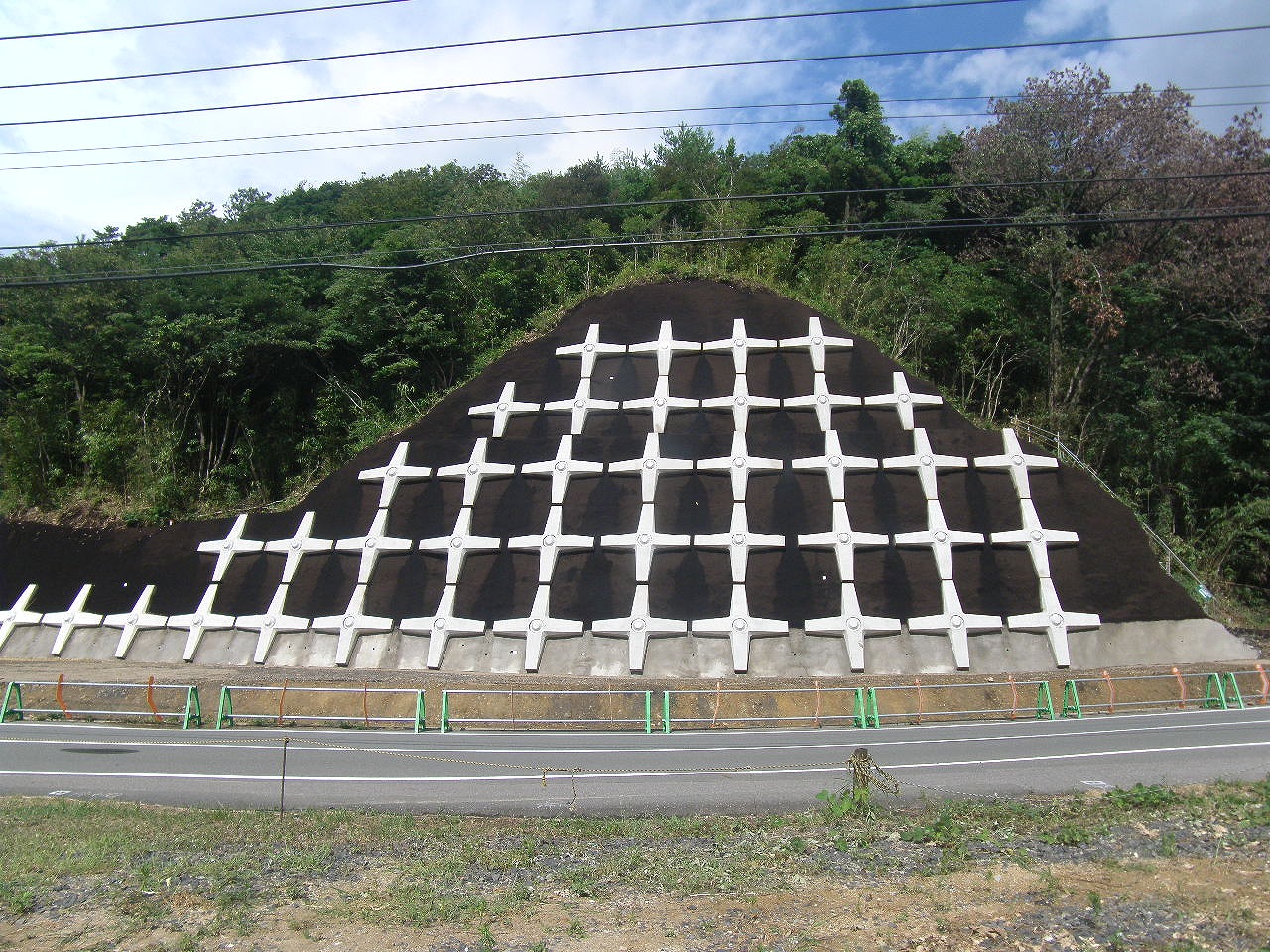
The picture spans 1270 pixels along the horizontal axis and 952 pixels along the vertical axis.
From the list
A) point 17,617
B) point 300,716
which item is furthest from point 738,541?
point 17,617

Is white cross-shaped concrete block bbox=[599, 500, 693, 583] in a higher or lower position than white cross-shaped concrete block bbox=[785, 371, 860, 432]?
lower

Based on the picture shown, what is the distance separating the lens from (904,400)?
2281 centimetres

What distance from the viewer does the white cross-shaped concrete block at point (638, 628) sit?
66.0ft

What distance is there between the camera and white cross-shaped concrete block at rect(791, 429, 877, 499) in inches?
851

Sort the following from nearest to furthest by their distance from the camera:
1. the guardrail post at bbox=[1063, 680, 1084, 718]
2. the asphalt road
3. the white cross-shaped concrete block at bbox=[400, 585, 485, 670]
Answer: the asphalt road, the guardrail post at bbox=[1063, 680, 1084, 718], the white cross-shaped concrete block at bbox=[400, 585, 485, 670]

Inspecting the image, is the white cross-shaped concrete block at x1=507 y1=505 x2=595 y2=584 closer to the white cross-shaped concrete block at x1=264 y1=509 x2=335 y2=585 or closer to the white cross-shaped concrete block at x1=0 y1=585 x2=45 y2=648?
the white cross-shaped concrete block at x1=264 y1=509 x2=335 y2=585

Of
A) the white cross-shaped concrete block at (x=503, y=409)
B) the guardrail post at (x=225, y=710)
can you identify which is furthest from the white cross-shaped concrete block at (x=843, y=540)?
the guardrail post at (x=225, y=710)

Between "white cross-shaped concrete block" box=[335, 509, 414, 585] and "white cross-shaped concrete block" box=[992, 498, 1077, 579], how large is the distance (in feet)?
45.4

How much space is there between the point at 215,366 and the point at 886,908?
1156 inches

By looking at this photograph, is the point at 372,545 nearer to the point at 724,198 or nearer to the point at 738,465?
the point at 738,465

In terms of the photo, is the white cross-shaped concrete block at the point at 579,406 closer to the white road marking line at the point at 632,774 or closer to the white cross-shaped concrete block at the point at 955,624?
the white cross-shaped concrete block at the point at 955,624

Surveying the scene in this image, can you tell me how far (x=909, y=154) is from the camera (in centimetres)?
4266

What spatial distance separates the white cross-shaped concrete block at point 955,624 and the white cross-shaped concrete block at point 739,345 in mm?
7824

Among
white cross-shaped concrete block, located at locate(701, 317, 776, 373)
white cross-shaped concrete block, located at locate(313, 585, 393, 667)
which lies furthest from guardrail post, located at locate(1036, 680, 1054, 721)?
white cross-shaped concrete block, located at locate(313, 585, 393, 667)
